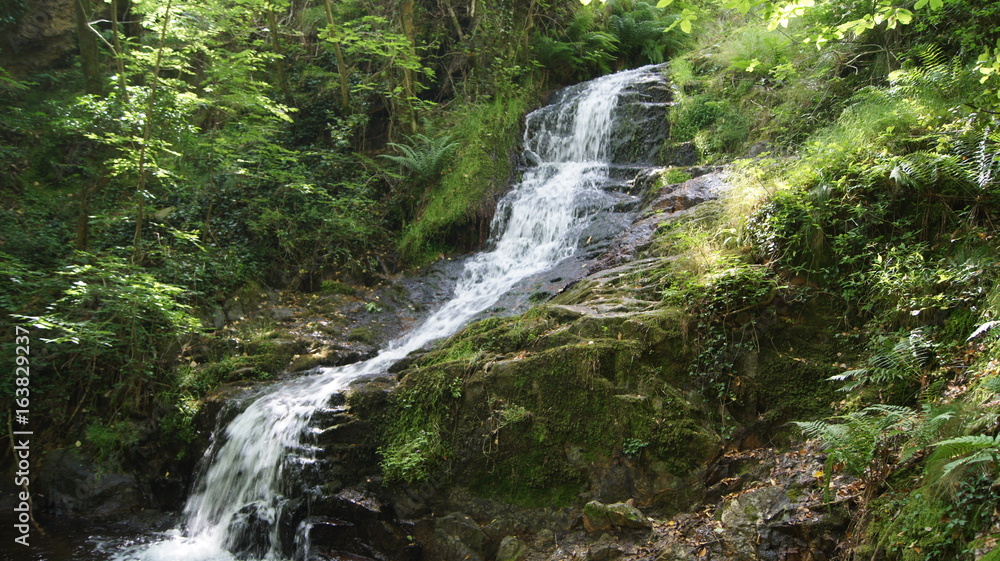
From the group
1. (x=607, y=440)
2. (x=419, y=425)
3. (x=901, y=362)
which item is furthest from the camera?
(x=419, y=425)

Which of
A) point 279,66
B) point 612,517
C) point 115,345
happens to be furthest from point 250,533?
point 279,66

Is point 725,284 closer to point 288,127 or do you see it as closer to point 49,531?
point 49,531

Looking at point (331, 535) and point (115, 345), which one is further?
point (115, 345)

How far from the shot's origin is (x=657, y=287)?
17.3 ft

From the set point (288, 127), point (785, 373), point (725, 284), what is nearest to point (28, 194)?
point (288, 127)

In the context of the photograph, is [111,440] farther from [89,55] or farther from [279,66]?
[279,66]

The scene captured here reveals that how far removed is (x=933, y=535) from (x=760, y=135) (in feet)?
20.3

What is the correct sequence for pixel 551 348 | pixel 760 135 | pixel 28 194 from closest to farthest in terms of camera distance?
1. pixel 551 348
2. pixel 760 135
3. pixel 28 194

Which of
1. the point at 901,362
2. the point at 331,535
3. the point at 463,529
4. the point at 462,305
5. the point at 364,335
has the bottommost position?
the point at 331,535

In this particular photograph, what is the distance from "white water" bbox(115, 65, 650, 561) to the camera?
5.60 m

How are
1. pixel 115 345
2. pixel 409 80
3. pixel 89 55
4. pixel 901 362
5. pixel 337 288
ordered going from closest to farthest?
pixel 901 362 → pixel 115 345 → pixel 337 288 → pixel 89 55 → pixel 409 80

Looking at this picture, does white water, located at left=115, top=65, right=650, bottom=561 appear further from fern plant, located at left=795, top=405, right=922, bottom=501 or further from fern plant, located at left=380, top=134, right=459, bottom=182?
fern plant, located at left=795, top=405, right=922, bottom=501

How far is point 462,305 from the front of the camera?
8484mm

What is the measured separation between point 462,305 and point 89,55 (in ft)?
29.8
